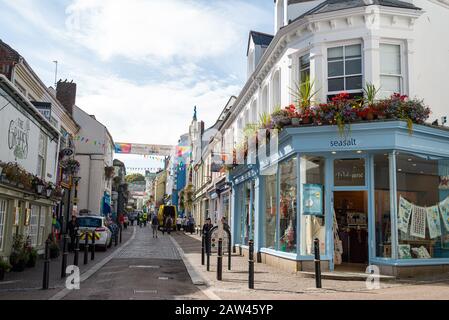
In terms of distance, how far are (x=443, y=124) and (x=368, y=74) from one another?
2.87 meters

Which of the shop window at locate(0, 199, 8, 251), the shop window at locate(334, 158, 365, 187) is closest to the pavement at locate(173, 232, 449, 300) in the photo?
the shop window at locate(334, 158, 365, 187)

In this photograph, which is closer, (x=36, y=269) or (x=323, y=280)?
(x=323, y=280)

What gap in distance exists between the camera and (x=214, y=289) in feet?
34.7

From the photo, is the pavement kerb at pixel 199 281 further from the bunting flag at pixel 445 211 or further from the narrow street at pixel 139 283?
the bunting flag at pixel 445 211

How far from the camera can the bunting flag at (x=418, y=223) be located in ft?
43.8

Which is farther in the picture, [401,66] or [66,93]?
[66,93]

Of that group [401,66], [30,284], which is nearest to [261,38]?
[401,66]

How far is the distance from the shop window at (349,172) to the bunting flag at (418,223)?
1680mm

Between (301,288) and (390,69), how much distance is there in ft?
23.9

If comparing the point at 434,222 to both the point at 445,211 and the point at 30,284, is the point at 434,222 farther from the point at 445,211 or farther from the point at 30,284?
the point at 30,284

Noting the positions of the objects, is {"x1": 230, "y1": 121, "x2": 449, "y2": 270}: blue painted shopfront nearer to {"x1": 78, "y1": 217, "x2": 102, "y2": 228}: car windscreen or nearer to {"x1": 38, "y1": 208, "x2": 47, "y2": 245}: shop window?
{"x1": 38, "y1": 208, "x2": 47, "y2": 245}: shop window

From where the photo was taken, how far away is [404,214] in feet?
43.4

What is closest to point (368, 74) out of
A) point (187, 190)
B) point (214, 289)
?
point (214, 289)

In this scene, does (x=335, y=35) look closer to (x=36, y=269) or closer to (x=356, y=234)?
(x=356, y=234)
